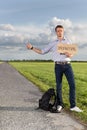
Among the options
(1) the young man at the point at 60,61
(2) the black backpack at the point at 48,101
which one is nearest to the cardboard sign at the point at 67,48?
(1) the young man at the point at 60,61

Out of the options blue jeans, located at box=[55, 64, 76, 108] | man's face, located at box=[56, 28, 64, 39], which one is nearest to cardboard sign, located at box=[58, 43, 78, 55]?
man's face, located at box=[56, 28, 64, 39]

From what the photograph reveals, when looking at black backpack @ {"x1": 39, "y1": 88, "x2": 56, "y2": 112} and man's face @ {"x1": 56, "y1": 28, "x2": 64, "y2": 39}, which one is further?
black backpack @ {"x1": 39, "y1": 88, "x2": 56, "y2": 112}

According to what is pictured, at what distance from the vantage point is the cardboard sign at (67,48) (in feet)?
30.6

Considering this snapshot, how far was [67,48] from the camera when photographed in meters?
9.39

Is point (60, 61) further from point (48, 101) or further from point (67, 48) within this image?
point (48, 101)

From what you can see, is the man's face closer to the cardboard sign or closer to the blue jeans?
the cardboard sign

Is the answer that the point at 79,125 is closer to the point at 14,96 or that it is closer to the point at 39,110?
the point at 39,110

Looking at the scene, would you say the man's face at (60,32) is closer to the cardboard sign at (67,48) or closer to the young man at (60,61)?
the young man at (60,61)

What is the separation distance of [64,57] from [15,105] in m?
2.23

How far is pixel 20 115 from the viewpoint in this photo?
903cm

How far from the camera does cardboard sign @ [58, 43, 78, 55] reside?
933cm

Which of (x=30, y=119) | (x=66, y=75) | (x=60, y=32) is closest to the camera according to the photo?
(x=30, y=119)

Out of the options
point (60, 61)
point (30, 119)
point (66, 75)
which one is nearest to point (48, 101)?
point (66, 75)

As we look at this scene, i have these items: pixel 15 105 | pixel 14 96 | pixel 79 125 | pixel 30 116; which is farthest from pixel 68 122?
pixel 14 96
